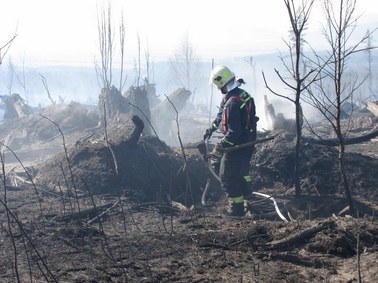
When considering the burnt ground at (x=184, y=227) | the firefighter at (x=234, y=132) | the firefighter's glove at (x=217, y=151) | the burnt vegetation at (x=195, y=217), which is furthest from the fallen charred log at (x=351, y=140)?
the firefighter's glove at (x=217, y=151)

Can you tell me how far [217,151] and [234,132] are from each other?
52 centimetres

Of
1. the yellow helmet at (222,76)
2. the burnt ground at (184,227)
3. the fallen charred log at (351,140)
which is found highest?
the yellow helmet at (222,76)

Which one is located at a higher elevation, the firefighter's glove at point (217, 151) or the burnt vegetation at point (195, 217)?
the firefighter's glove at point (217, 151)

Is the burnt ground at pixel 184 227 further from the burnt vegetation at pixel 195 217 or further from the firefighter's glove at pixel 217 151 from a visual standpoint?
the firefighter's glove at pixel 217 151

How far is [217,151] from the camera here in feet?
22.6

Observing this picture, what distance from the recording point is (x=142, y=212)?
6.96 meters

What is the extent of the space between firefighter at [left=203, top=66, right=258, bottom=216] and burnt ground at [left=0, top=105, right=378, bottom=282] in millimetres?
437

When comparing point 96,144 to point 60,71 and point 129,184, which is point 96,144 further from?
point 60,71

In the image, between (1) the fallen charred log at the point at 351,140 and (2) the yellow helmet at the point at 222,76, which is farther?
(1) the fallen charred log at the point at 351,140

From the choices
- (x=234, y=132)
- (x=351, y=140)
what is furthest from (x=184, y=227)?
(x=351, y=140)

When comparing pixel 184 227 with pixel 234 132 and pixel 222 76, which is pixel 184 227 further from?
pixel 222 76

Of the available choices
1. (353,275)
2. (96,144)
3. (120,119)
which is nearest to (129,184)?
(96,144)

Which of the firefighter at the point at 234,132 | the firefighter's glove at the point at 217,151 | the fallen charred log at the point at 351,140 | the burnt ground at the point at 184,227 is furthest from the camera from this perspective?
the fallen charred log at the point at 351,140

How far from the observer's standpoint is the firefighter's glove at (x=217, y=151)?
264 inches
